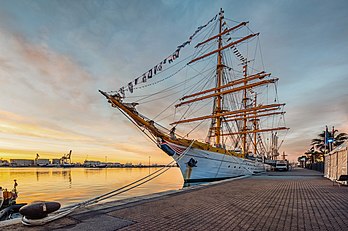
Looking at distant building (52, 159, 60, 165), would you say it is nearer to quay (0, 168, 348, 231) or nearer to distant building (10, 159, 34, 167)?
distant building (10, 159, 34, 167)

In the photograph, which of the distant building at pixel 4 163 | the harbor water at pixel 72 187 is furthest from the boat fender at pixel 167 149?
the distant building at pixel 4 163

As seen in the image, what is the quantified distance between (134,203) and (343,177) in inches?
481

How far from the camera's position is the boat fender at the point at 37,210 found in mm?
4695

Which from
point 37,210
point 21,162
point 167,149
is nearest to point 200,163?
point 167,149

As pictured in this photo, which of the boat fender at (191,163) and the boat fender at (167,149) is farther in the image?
the boat fender at (191,163)

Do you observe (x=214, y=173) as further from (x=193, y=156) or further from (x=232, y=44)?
(x=232, y=44)

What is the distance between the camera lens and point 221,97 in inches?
1184

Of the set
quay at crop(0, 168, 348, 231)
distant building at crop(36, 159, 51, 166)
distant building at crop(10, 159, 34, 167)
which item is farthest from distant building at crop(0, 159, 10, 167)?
quay at crop(0, 168, 348, 231)

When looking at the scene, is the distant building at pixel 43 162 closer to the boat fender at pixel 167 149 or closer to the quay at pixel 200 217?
the boat fender at pixel 167 149

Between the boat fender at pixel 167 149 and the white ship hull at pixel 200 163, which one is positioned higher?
the boat fender at pixel 167 149

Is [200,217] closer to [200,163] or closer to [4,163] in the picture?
[200,163]

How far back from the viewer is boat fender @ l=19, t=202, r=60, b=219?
4.70m

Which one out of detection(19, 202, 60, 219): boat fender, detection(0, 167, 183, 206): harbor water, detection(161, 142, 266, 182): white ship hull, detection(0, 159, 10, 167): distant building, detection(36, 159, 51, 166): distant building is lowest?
detection(0, 159, 10, 167): distant building

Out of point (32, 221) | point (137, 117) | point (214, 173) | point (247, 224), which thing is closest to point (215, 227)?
point (247, 224)
